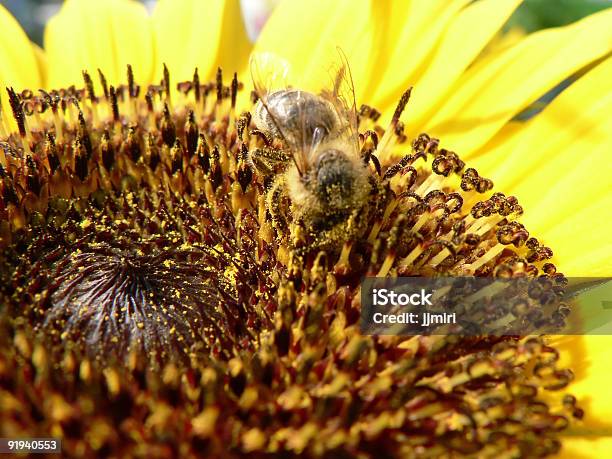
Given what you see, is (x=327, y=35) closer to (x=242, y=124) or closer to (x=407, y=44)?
(x=407, y=44)

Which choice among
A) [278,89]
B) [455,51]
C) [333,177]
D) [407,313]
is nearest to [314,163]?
[333,177]

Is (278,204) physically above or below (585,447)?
above

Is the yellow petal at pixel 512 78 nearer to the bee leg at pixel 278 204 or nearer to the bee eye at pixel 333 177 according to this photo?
the bee leg at pixel 278 204

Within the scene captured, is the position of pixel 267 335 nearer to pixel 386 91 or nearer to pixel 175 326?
pixel 175 326

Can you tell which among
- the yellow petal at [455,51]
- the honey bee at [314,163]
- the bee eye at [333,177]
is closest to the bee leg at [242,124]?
the honey bee at [314,163]

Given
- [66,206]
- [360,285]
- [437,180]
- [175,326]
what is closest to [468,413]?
[360,285]

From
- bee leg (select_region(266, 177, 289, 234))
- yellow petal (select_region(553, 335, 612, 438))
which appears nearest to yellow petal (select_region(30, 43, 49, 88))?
bee leg (select_region(266, 177, 289, 234))

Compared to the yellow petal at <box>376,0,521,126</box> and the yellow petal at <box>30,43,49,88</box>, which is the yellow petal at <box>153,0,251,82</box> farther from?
the yellow petal at <box>376,0,521,126</box>
